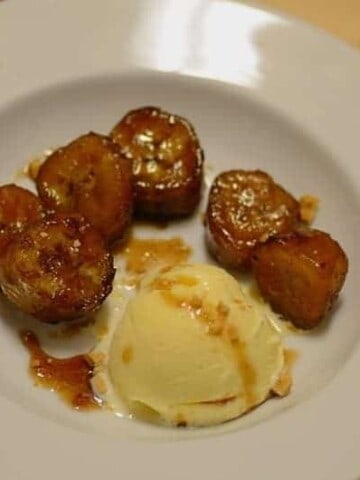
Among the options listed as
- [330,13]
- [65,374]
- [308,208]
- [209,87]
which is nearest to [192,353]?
[65,374]

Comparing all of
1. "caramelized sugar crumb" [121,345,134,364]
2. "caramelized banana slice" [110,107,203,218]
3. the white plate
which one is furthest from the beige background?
"caramelized sugar crumb" [121,345,134,364]

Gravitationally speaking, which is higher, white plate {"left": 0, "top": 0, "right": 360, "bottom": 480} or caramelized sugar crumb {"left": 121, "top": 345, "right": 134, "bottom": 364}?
white plate {"left": 0, "top": 0, "right": 360, "bottom": 480}

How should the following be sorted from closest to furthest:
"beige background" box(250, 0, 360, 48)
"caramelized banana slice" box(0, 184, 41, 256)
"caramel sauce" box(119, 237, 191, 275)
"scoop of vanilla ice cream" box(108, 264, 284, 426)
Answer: "scoop of vanilla ice cream" box(108, 264, 284, 426), "caramelized banana slice" box(0, 184, 41, 256), "caramel sauce" box(119, 237, 191, 275), "beige background" box(250, 0, 360, 48)

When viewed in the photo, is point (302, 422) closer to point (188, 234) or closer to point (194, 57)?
point (188, 234)

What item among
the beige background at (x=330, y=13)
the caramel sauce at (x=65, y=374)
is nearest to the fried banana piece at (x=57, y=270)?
the caramel sauce at (x=65, y=374)

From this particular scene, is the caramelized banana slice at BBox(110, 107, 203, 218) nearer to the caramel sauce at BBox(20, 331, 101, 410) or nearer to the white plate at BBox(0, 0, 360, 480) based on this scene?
the white plate at BBox(0, 0, 360, 480)


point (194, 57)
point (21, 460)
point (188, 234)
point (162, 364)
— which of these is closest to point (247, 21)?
point (194, 57)
